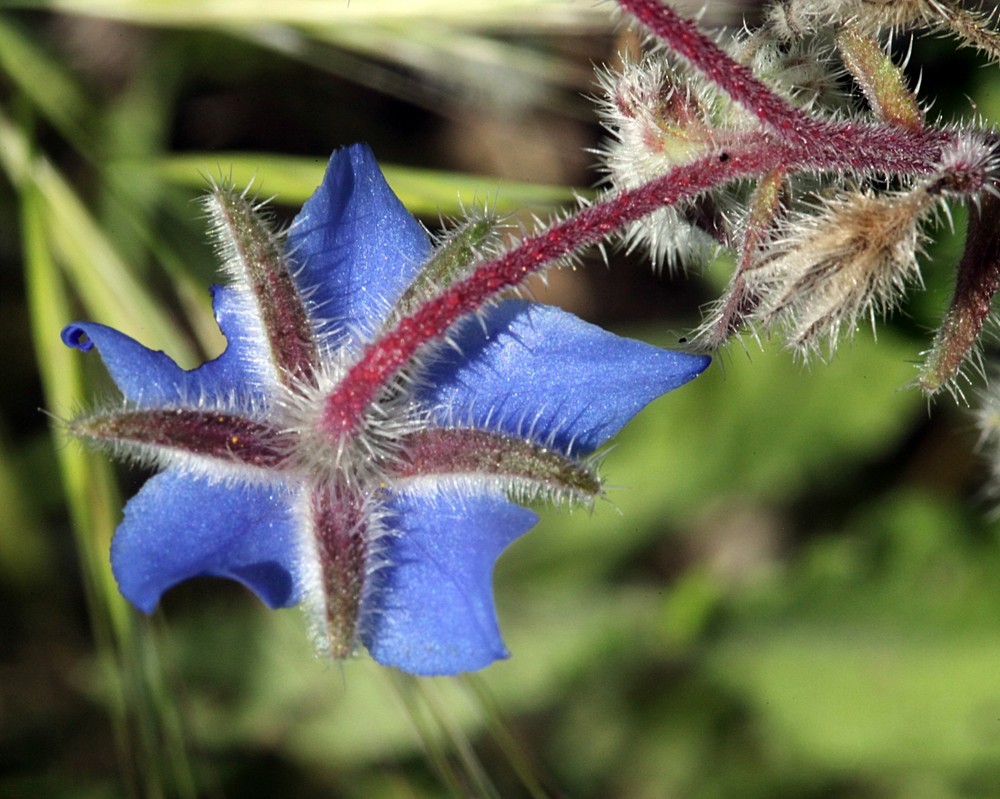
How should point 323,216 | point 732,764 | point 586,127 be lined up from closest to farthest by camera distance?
point 323,216 < point 732,764 < point 586,127

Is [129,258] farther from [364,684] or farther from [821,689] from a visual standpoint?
[821,689]

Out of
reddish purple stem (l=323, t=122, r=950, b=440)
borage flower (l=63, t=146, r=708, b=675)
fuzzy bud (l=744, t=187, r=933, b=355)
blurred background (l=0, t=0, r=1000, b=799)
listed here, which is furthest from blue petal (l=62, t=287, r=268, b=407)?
blurred background (l=0, t=0, r=1000, b=799)

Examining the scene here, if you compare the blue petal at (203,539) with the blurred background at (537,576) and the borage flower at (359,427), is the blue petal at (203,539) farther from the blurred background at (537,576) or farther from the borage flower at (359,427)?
the blurred background at (537,576)

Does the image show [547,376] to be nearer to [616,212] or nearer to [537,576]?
[616,212]

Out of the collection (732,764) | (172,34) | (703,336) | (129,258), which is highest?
(172,34)

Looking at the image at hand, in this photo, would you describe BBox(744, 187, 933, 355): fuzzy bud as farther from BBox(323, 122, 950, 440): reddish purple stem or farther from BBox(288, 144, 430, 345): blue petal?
BBox(288, 144, 430, 345): blue petal

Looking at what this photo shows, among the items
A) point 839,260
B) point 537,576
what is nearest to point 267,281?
point 839,260

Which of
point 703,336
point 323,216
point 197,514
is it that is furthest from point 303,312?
point 703,336

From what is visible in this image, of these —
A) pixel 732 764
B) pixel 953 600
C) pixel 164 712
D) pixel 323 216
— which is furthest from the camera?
pixel 732 764
